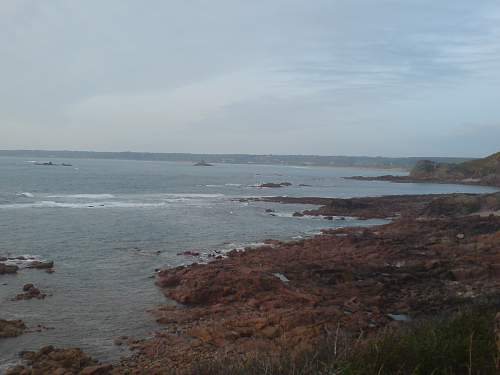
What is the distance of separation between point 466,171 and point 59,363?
103 m

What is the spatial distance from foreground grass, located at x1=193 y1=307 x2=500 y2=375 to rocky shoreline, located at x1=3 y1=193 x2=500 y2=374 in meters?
1.38

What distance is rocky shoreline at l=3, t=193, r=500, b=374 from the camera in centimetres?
1157

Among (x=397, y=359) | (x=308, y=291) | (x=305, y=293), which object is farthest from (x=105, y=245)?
(x=397, y=359)

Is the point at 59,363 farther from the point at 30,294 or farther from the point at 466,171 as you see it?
the point at 466,171

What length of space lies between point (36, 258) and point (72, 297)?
719cm

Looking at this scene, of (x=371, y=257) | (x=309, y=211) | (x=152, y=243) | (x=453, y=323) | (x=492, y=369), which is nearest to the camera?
(x=492, y=369)

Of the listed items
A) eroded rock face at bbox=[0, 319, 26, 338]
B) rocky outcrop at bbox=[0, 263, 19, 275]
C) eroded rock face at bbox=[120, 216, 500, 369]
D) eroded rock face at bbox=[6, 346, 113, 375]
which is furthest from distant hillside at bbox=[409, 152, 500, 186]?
eroded rock face at bbox=[6, 346, 113, 375]

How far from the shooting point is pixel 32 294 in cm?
1684

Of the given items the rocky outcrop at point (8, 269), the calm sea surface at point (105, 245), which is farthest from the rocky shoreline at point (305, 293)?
the rocky outcrop at point (8, 269)

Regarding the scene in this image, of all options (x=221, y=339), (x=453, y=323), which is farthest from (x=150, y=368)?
(x=453, y=323)

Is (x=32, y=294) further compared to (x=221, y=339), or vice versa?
(x=32, y=294)

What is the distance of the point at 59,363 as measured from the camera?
36.7ft

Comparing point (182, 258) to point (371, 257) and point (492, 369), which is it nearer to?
point (371, 257)

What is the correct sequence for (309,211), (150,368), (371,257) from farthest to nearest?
(309,211) < (371,257) < (150,368)
